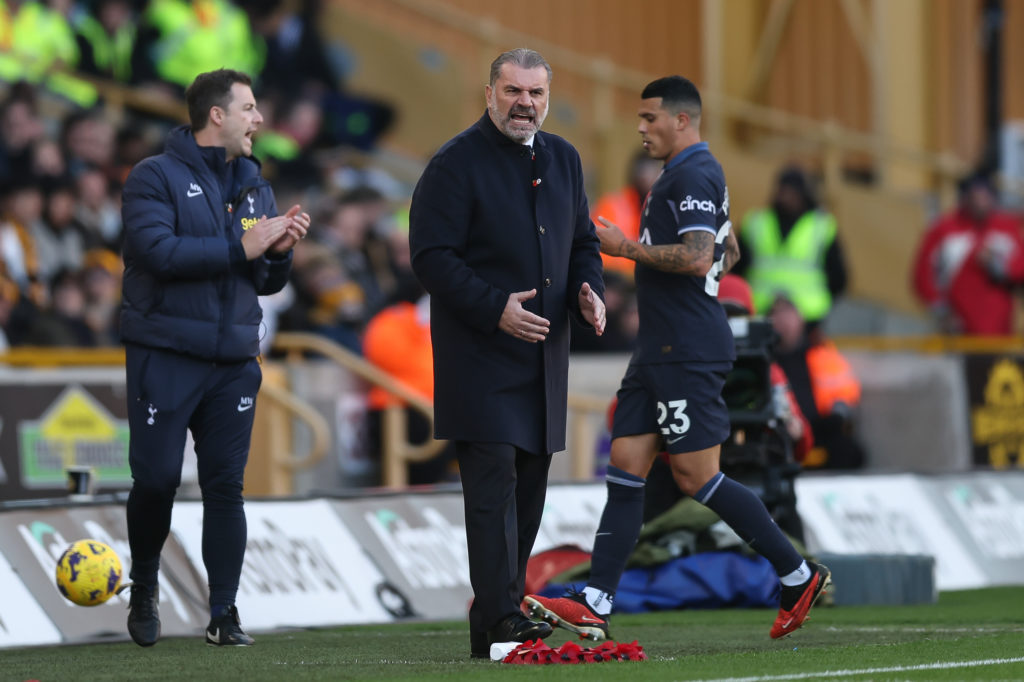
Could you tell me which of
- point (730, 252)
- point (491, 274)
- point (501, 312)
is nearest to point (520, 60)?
point (491, 274)

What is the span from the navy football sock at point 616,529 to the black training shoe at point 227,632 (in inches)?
59.2

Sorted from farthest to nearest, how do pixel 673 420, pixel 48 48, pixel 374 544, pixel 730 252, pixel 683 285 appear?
pixel 48 48 → pixel 374 544 → pixel 730 252 → pixel 683 285 → pixel 673 420

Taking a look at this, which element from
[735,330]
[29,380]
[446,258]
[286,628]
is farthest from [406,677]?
[29,380]

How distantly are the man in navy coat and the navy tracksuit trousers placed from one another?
1.13 metres

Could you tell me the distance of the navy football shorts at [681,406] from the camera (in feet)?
28.4

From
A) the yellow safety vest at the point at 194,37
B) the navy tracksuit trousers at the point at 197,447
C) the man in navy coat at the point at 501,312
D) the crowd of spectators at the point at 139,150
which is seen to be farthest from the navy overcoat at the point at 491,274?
the yellow safety vest at the point at 194,37

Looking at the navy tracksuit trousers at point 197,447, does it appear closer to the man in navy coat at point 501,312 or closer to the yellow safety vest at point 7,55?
the man in navy coat at point 501,312

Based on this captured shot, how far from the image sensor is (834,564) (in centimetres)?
1103

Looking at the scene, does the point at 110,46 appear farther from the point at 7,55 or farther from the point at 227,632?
the point at 227,632

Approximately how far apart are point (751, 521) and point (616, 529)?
60 centimetres

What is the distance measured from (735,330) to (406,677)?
155 inches

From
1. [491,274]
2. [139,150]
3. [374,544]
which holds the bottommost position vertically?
[374,544]

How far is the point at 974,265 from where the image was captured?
17.9 metres

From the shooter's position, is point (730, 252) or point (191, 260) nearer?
point (191, 260)
